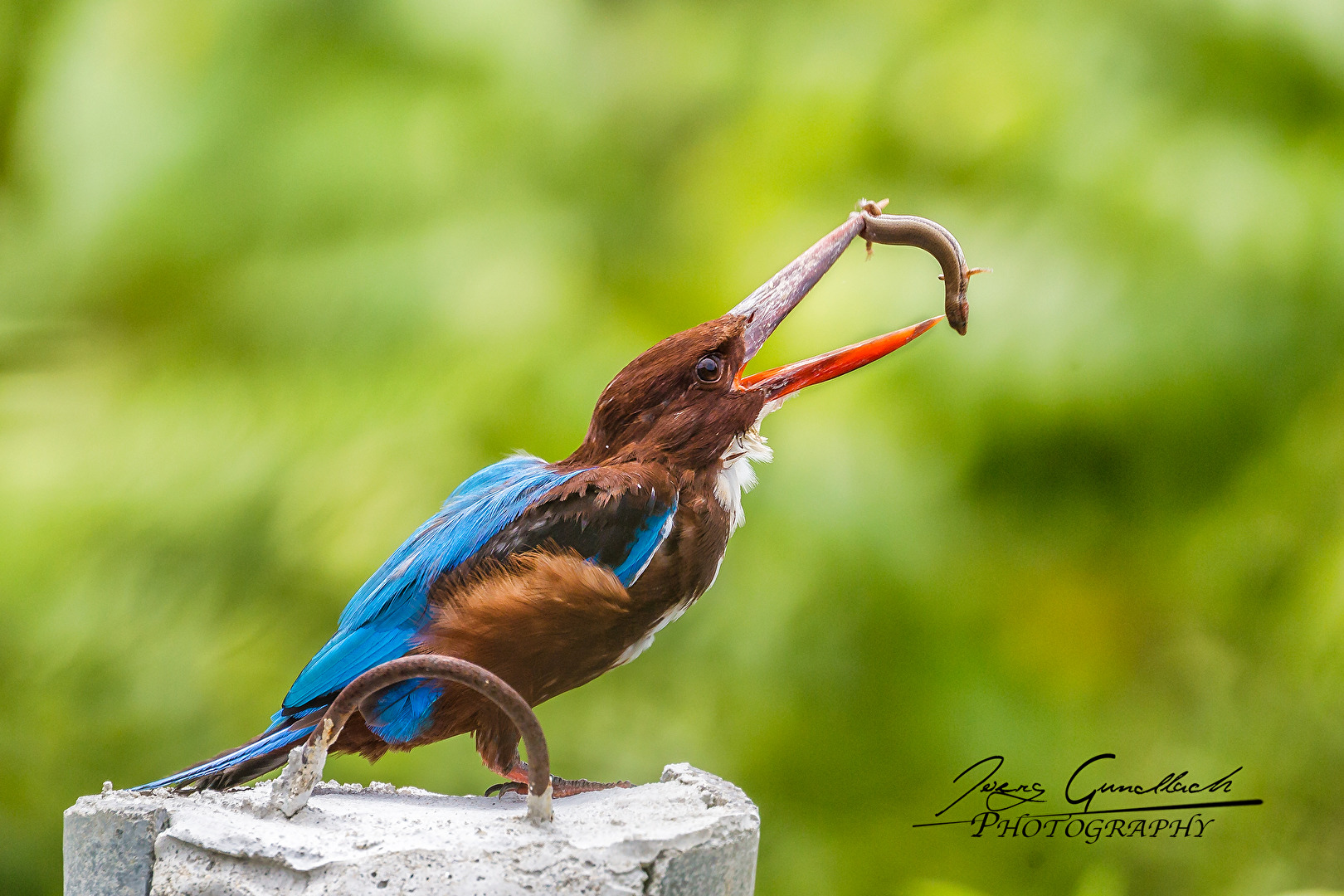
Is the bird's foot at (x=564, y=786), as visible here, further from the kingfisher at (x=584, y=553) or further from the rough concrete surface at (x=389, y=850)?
the rough concrete surface at (x=389, y=850)

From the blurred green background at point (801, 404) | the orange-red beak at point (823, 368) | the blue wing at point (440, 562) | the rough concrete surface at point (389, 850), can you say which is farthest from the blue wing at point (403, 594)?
the blurred green background at point (801, 404)

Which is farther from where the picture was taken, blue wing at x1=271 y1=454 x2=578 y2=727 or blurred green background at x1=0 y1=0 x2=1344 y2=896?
blurred green background at x1=0 y1=0 x2=1344 y2=896

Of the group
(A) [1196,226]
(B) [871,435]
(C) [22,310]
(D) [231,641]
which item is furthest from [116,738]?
(A) [1196,226]

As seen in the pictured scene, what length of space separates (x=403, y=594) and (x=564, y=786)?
31 centimetres

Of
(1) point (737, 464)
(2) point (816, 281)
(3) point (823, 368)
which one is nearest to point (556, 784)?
(1) point (737, 464)

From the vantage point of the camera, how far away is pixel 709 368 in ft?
4.65

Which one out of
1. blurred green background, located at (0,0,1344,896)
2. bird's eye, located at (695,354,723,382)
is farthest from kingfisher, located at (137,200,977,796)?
blurred green background, located at (0,0,1344,896)

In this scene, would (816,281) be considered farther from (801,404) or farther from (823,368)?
(801,404)

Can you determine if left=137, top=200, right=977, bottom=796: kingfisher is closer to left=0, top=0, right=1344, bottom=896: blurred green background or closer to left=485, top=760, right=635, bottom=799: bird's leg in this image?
left=485, top=760, right=635, bottom=799: bird's leg

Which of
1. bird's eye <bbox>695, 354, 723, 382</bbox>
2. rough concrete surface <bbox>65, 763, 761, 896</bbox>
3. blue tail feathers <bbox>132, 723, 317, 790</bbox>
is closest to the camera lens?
rough concrete surface <bbox>65, 763, 761, 896</bbox>

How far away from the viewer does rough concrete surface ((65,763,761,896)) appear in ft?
3.54

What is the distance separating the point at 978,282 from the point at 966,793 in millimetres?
1158

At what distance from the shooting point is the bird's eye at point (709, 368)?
1.41 m

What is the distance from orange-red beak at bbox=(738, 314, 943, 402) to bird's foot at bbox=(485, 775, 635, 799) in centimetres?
52
